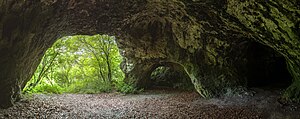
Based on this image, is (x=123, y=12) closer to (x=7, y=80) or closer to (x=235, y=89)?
(x=7, y=80)

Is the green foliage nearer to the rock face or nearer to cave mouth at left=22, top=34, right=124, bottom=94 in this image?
cave mouth at left=22, top=34, right=124, bottom=94

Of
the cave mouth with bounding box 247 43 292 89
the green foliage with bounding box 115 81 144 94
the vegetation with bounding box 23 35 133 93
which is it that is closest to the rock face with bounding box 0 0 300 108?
the cave mouth with bounding box 247 43 292 89

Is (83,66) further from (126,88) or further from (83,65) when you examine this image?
(126,88)

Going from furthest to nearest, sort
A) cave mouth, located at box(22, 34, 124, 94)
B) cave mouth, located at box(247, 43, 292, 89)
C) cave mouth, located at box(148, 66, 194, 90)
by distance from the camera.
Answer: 1. cave mouth, located at box(148, 66, 194, 90)
2. cave mouth, located at box(22, 34, 124, 94)
3. cave mouth, located at box(247, 43, 292, 89)

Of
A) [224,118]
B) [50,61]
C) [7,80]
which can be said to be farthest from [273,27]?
[50,61]

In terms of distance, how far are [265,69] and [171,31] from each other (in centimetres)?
492

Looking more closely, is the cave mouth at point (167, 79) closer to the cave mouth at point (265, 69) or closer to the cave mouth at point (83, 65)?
the cave mouth at point (83, 65)

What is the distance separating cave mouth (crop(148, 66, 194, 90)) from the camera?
17.3 m

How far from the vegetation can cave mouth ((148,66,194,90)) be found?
8.12 ft

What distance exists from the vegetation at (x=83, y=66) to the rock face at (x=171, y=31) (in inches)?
157

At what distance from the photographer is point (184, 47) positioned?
12141 millimetres

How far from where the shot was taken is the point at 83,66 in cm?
2019

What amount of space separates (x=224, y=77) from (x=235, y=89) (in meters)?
0.74

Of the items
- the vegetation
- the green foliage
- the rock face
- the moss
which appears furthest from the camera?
the green foliage
